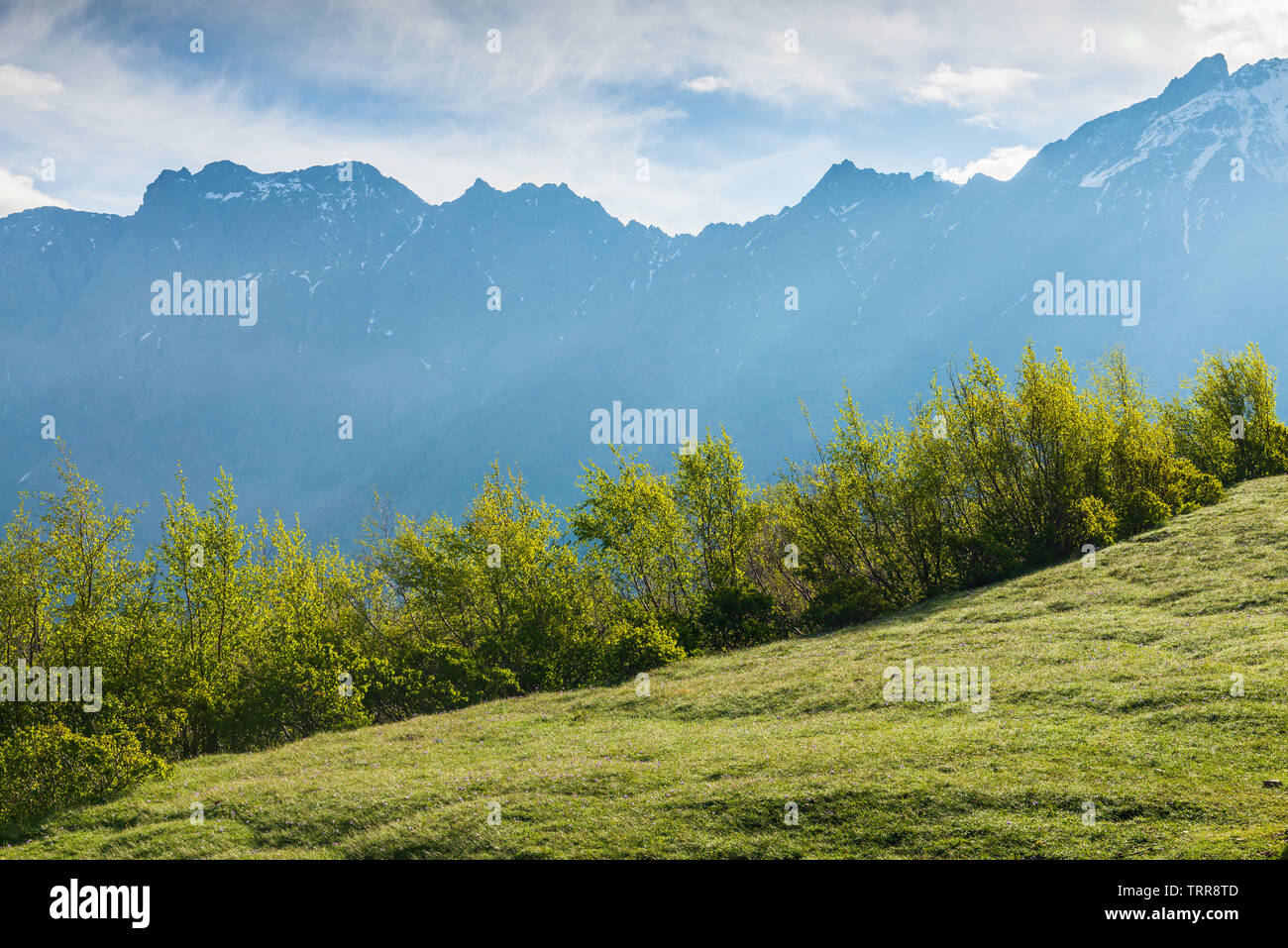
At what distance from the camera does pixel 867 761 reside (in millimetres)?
19984

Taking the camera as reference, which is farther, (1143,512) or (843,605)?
(843,605)

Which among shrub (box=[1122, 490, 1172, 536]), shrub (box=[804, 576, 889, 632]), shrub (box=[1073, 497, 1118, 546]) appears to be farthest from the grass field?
shrub (box=[804, 576, 889, 632])

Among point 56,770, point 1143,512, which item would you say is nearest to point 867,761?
point 56,770

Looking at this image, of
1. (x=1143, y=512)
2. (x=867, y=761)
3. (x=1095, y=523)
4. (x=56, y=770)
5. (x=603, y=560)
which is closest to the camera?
(x=867, y=761)

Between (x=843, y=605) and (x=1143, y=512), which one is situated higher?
(x=1143, y=512)

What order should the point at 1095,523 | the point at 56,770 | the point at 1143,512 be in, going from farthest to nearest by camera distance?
1. the point at 1143,512
2. the point at 1095,523
3. the point at 56,770

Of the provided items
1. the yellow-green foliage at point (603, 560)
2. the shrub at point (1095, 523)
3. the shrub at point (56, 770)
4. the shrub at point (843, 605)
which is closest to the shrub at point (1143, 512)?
the yellow-green foliage at point (603, 560)

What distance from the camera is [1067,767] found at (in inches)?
685

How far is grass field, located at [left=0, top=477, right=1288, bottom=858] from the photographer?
15.6 metres

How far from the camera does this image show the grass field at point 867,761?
51.3 feet

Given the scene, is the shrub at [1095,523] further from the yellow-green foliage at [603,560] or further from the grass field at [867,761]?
the grass field at [867,761]

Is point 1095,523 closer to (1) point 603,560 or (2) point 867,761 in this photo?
(1) point 603,560
